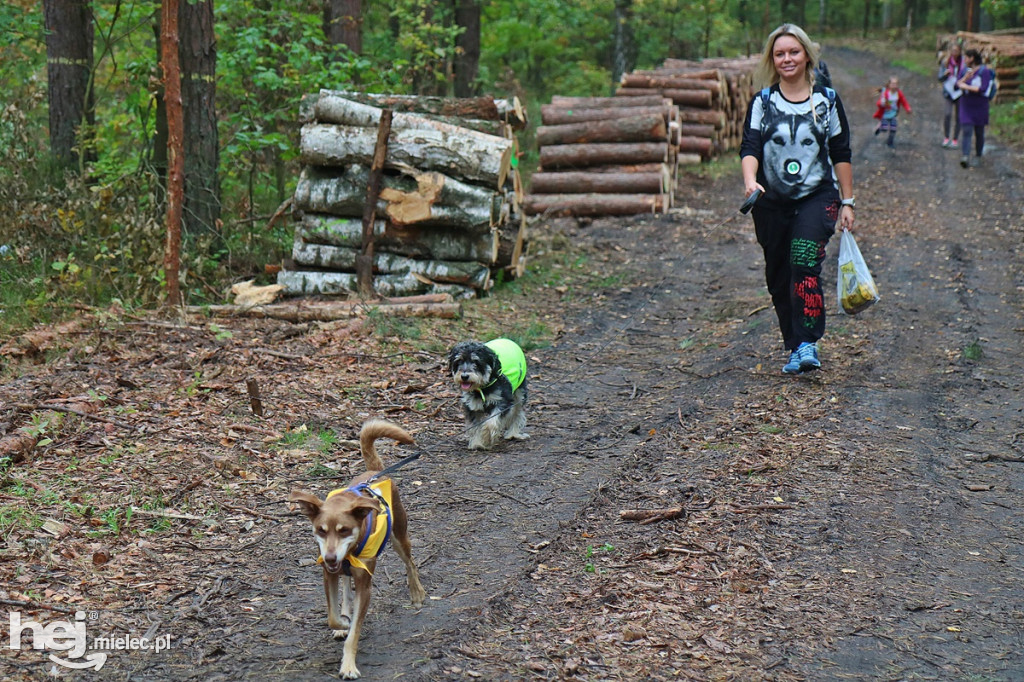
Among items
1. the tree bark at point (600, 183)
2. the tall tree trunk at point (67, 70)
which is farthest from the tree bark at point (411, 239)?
the tree bark at point (600, 183)

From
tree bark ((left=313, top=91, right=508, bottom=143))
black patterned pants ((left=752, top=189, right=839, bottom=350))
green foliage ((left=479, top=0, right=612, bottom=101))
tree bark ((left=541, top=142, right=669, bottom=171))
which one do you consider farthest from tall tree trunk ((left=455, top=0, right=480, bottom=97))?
black patterned pants ((left=752, top=189, right=839, bottom=350))

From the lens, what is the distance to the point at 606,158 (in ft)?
55.0

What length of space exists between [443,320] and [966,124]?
13.6 metres

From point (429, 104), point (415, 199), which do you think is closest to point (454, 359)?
point (415, 199)

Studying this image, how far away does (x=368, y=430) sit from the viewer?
A: 4301mm

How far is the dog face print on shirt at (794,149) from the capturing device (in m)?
7.03

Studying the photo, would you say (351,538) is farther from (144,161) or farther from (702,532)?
(144,161)

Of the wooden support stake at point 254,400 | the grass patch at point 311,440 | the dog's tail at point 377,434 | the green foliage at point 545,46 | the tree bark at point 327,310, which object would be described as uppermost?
the green foliage at point 545,46

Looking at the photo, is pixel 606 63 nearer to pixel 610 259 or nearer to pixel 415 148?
pixel 610 259

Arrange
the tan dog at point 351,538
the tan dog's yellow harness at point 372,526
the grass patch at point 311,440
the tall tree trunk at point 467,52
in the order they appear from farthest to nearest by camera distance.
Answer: the tall tree trunk at point 467,52 → the grass patch at point 311,440 → the tan dog's yellow harness at point 372,526 → the tan dog at point 351,538

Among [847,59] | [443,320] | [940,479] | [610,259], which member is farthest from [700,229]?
[847,59]

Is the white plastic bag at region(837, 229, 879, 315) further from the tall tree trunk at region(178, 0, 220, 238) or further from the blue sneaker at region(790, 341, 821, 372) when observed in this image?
the tall tree trunk at region(178, 0, 220, 238)

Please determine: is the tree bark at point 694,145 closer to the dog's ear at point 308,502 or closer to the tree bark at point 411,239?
the tree bark at point 411,239

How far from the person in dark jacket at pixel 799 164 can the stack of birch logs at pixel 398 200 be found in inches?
154
